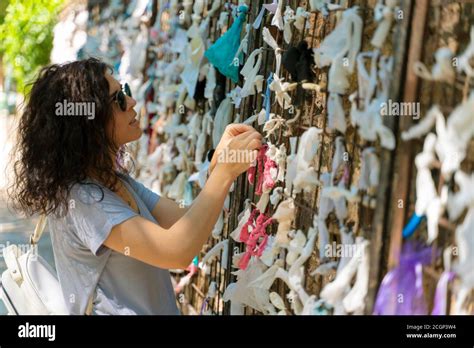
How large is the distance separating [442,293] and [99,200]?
84 cm

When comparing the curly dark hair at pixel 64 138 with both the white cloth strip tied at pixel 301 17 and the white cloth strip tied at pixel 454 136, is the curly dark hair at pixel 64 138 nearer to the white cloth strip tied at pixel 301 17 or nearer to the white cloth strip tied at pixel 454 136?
the white cloth strip tied at pixel 301 17

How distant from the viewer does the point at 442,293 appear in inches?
68.0

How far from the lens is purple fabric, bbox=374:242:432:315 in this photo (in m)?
1.81

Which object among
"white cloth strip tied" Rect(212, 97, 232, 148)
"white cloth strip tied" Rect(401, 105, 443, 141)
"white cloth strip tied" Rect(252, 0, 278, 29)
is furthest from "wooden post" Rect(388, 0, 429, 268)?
"white cloth strip tied" Rect(212, 97, 232, 148)

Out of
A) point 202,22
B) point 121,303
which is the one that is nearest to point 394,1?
point 121,303

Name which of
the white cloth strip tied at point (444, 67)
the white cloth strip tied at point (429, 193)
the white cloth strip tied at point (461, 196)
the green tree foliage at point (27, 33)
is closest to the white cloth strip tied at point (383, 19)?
the white cloth strip tied at point (444, 67)

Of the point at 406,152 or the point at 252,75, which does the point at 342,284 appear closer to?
the point at 406,152

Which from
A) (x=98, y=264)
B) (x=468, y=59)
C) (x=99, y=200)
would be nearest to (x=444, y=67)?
(x=468, y=59)

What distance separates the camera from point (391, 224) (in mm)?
1866

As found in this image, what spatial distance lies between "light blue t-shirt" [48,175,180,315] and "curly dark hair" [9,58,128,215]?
0.16 feet

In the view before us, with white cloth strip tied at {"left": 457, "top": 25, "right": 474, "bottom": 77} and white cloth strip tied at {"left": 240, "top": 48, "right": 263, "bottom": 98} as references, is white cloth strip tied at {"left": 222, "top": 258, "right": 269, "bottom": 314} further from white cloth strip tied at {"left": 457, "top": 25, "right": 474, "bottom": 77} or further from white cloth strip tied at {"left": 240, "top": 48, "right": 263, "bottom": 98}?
white cloth strip tied at {"left": 457, "top": 25, "right": 474, "bottom": 77}

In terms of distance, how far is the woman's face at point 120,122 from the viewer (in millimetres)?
2154

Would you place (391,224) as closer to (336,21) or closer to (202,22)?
(336,21)
